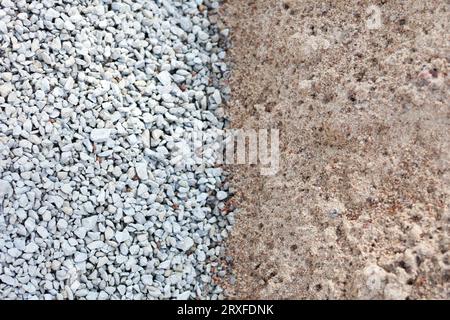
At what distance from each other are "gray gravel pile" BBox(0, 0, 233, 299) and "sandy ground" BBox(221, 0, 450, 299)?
0.68 ft

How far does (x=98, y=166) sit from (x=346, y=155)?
101 cm

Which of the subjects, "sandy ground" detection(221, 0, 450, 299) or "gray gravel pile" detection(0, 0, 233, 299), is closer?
"sandy ground" detection(221, 0, 450, 299)

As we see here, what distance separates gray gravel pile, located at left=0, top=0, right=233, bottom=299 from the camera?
8.55ft

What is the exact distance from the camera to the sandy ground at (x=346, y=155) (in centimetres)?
244

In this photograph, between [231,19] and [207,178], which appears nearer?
[207,178]

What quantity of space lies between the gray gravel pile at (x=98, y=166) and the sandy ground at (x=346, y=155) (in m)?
0.21

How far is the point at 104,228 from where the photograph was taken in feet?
8.71

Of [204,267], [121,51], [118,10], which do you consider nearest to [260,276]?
[204,267]

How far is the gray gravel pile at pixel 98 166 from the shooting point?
261cm

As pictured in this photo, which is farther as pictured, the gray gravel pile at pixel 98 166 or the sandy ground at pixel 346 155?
the gray gravel pile at pixel 98 166

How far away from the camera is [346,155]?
2646 mm

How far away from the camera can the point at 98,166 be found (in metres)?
2.67
